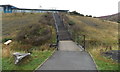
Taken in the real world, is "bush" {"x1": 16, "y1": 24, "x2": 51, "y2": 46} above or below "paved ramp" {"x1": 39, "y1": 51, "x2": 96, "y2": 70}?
above

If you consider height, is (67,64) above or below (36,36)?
below

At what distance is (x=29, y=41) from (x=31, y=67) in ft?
40.4

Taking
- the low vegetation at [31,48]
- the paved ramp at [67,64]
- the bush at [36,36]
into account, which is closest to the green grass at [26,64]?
the low vegetation at [31,48]

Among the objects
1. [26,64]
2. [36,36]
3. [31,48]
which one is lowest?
[31,48]

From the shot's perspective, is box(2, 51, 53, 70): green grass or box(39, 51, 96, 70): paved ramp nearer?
box(39, 51, 96, 70): paved ramp

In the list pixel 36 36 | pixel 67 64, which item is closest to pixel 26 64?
pixel 67 64

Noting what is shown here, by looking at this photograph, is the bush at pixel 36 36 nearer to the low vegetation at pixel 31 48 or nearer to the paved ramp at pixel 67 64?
the low vegetation at pixel 31 48

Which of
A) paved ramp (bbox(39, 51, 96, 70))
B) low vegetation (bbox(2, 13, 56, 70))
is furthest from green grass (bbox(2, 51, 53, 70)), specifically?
paved ramp (bbox(39, 51, 96, 70))

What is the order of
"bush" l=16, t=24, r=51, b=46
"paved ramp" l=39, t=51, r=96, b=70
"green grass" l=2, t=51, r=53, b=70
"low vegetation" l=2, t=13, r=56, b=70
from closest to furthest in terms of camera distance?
"paved ramp" l=39, t=51, r=96, b=70
"green grass" l=2, t=51, r=53, b=70
"low vegetation" l=2, t=13, r=56, b=70
"bush" l=16, t=24, r=51, b=46

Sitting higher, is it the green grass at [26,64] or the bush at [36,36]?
the bush at [36,36]

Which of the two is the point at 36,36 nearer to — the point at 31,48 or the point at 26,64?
the point at 31,48

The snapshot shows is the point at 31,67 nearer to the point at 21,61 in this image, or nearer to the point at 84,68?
the point at 21,61

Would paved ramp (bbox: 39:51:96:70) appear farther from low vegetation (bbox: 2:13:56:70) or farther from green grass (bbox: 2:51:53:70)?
low vegetation (bbox: 2:13:56:70)

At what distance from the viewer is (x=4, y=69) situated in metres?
12.3
